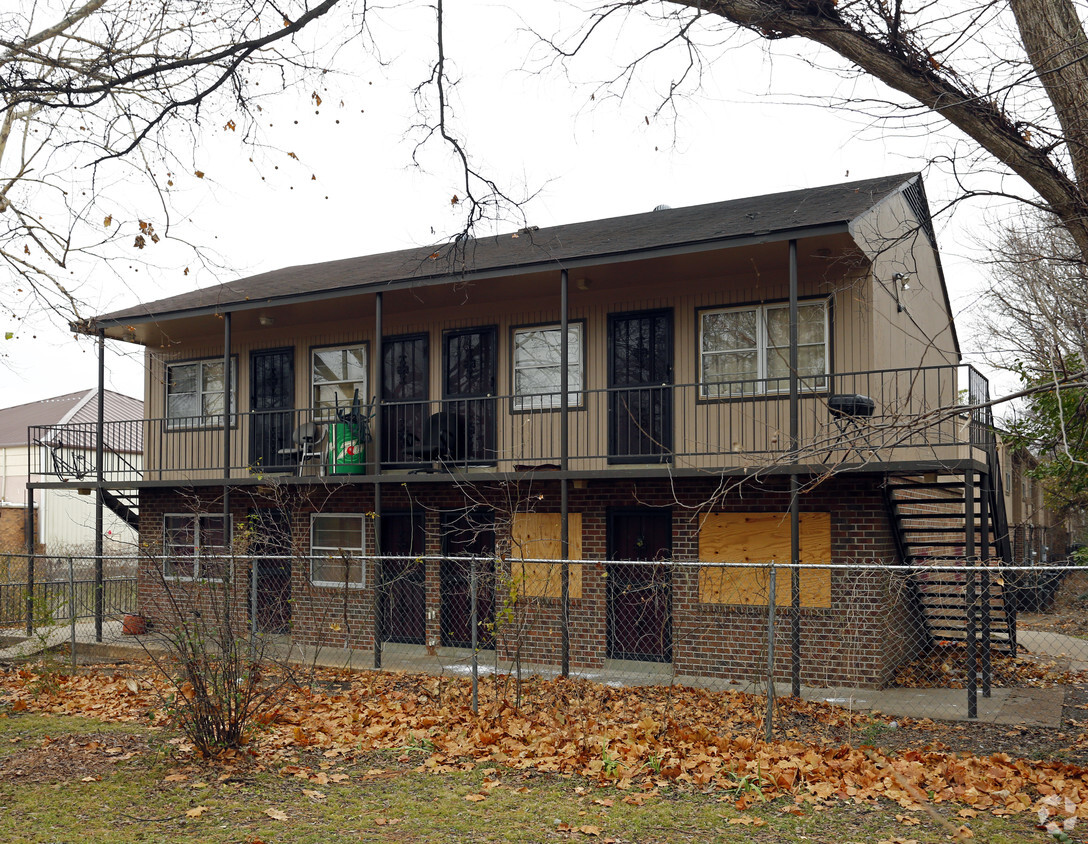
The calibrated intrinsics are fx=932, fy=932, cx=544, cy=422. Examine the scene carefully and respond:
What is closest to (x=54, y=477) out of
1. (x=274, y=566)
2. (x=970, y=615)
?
(x=274, y=566)

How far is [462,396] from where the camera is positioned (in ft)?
49.5

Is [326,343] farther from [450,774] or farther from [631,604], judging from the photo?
[450,774]

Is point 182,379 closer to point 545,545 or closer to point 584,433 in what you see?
point 545,545

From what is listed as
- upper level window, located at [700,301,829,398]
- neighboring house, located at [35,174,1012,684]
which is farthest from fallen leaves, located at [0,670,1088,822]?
upper level window, located at [700,301,829,398]

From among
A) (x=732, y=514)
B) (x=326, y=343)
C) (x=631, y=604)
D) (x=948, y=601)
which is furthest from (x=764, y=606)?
(x=326, y=343)

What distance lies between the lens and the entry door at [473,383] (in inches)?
581

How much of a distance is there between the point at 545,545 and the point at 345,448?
362 cm

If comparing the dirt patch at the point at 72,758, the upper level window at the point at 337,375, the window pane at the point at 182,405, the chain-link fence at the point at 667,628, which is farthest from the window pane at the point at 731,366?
the window pane at the point at 182,405

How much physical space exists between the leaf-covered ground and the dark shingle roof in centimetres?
487

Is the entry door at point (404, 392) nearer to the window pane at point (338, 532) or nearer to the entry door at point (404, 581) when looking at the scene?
the entry door at point (404, 581)

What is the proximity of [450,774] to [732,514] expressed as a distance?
6759 mm

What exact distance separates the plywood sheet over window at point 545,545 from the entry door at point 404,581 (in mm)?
1803

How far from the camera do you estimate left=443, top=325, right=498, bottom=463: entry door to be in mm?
14758

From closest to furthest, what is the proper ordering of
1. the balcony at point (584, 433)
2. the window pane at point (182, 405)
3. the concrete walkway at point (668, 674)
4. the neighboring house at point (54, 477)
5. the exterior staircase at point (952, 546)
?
the concrete walkway at point (668, 674) < the exterior staircase at point (952, 546) < the balcony at point (584, 433) < the window pane at point (182, 405) < the neighboring house at point (54, 477)
